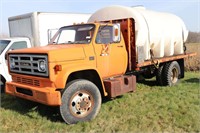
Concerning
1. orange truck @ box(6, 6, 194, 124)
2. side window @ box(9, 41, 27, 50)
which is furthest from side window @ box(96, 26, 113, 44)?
side window @ box(9, 41, 27, 50)

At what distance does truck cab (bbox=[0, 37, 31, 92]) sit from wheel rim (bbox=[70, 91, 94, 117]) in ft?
12.9

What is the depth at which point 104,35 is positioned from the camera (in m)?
6.34

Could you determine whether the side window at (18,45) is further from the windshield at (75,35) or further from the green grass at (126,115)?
the windshield at (75,35)

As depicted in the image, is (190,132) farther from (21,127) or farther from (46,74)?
(21,127)

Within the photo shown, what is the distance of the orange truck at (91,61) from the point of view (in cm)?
515

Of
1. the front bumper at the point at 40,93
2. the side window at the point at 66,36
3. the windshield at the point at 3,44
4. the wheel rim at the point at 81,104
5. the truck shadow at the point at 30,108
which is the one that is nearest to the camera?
the front bumper at the point at 40,93

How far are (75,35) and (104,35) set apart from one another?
33.0 inches

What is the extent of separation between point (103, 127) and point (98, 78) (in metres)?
1.34

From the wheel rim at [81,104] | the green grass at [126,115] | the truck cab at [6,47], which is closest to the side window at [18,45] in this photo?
the truck cab at [6,47]

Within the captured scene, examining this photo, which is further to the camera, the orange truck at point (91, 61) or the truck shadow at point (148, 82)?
the truck shadow at point (148, 82)

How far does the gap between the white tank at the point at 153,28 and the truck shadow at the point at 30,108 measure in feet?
10.1

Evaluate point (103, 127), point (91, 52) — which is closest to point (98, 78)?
point (91, 52)

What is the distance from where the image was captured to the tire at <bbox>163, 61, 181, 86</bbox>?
880cm

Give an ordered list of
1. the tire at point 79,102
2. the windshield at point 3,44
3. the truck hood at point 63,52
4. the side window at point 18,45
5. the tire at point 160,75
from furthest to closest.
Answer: the tire at point 160,75 < the side window at point 18,45 < the windshield at point 3,44 < the tire at point 79,102 < the truck hood at point 63,52
